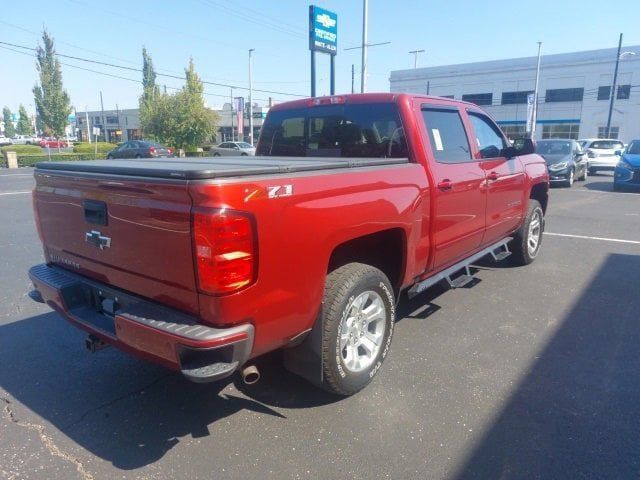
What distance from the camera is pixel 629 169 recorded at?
587 inches

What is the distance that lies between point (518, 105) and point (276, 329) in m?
55.2

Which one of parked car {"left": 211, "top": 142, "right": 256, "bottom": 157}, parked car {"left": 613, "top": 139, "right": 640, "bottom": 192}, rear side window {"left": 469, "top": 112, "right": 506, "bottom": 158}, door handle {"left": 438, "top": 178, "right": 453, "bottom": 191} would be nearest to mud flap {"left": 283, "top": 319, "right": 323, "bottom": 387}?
door handle {"left": 438, "top": 178, "right": 453, "bottom": 191}

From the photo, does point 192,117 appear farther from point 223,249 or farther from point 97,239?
point 223,249

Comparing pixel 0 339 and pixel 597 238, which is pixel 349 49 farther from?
pixel 0 339

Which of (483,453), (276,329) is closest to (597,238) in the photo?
(483,453)

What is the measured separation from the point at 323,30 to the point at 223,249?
52.7ft

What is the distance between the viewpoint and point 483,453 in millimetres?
2594

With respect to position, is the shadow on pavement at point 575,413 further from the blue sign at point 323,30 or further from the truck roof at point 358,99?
the blue sign at point 323,30

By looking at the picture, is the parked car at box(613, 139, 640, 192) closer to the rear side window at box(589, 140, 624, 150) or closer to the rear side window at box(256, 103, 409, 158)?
the rear side window at box(589, 140, 624, 150)

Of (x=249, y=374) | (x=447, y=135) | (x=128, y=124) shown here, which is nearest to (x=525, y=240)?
(x=447, y=135)

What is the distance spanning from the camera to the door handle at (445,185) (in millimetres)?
3717

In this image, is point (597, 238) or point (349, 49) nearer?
point (597, 238)

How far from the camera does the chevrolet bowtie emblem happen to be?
107 inches

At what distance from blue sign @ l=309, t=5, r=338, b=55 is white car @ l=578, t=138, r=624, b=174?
1320 centimetres
